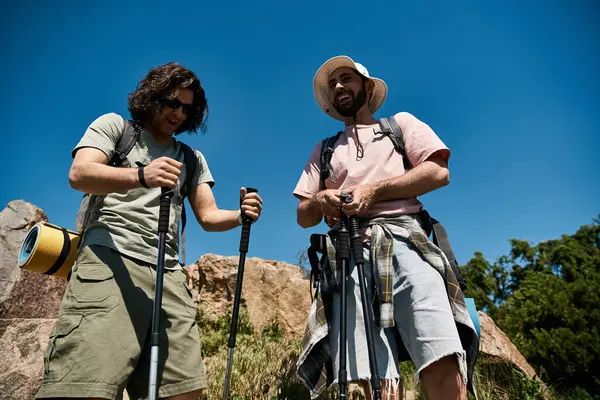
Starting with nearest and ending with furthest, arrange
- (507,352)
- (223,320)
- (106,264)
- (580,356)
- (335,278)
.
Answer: (106,264)
(335,278)
(507,352)
(223,320)
(580,356)

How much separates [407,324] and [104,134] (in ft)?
6.87

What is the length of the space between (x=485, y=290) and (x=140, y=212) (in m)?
20.1

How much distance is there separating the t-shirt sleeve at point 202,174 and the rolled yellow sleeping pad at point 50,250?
0.81 metres

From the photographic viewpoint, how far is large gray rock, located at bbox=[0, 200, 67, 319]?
6098 mm

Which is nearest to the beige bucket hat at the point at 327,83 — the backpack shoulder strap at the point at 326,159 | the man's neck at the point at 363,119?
the man's neck at the point at 363,119

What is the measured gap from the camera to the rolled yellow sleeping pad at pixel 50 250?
2619 millimetres

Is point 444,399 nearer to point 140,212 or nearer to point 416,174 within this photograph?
point 416,174

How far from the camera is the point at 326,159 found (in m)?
3.41

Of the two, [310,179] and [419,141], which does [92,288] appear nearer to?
[310,179]

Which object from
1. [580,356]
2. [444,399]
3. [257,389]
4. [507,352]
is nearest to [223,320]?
[257,389]

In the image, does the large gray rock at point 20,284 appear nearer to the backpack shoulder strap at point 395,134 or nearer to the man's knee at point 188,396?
the man's knee at point 188,396

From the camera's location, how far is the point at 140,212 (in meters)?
2.63

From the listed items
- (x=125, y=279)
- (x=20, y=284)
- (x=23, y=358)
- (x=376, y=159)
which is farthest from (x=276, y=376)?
(x=20, y=284)

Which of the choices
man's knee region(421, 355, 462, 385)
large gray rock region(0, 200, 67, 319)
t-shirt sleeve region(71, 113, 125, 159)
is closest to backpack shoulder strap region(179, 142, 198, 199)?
t-shirt sleeve region(71, 113, 125, 159)
